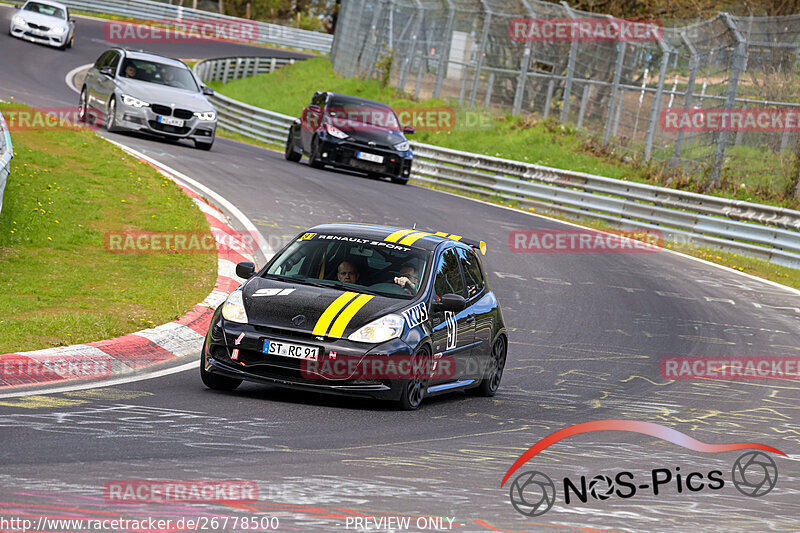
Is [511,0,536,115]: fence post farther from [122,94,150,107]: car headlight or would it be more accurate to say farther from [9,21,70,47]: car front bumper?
[9,21,70,47]: car front bumper

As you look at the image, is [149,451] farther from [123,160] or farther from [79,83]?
[79,83]

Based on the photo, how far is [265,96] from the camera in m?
45.0

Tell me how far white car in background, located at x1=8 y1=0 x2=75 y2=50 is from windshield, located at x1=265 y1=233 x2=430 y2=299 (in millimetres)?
36099

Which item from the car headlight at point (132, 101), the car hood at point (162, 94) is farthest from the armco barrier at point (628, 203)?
the car headlight at point (132, 101)

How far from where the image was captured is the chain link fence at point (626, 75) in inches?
970

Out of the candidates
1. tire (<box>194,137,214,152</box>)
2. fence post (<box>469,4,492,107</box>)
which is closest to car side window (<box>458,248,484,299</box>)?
tire (<box>194,137,214,152</box>)

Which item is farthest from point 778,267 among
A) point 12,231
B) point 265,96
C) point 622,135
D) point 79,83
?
point 265,96

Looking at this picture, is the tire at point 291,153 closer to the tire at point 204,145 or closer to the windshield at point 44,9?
the tire at point 204,145

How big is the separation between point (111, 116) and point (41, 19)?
2145cm

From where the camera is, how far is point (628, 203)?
24.2m

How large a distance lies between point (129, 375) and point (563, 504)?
416 centimetres

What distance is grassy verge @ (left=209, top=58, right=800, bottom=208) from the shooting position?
25281 millimetres

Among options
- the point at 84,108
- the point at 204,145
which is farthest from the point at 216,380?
the point at 84,108

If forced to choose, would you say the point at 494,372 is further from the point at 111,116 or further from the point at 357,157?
the point at 357,157
